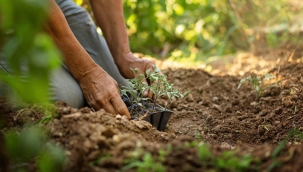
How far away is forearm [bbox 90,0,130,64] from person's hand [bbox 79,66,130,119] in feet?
1.59

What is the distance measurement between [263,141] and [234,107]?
1.65ft

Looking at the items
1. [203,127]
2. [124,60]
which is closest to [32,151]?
[203,127]

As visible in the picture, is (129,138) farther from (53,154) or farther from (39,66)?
(39,66)

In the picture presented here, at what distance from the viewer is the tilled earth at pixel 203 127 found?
1.36 m

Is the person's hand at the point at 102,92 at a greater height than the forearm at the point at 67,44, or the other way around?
the forearm at the point at 67,44

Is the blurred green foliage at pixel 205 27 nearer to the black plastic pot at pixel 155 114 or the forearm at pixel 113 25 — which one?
the forearm at pixel 113 25

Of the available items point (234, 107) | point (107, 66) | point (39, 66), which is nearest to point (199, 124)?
point (234, 107)

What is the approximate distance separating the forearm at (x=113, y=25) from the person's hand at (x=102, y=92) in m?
0.48

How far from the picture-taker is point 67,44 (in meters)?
2.07

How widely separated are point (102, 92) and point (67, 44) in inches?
10.9

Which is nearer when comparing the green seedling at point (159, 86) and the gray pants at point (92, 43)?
the green seedling at point (159, 86)

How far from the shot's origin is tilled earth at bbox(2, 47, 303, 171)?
136cm

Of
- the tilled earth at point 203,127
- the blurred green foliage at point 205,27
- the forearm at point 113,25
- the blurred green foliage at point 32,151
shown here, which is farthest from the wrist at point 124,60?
the blurred green foliage at point 205,27

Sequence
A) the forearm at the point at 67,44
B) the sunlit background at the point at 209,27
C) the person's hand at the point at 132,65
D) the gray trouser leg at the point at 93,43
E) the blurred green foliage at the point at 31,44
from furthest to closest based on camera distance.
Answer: the sunlit background at the point at 209,27 < the gray trouser leg at the point at 93,43 < the person's hand at the point at 132,65 < the forearm at the point at 67,44 < the blurred green foliage at the point at 31,44
